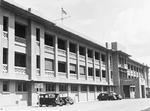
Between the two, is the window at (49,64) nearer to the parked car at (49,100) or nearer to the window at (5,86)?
the parked car at (49,100)

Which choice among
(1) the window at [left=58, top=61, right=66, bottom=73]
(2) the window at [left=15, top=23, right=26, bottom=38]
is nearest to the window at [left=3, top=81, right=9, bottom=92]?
(2) the window at [left=15, top=23, right=26, bottom=38]

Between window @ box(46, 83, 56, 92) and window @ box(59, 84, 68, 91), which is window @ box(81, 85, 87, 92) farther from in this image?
window @ box(46, 83, 56, 92)

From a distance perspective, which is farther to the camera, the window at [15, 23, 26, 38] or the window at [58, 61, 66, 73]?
the window at [58, 61, 66, 73]

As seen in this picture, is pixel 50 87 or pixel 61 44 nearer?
pixel 50 87

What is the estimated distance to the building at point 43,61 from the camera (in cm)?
3036

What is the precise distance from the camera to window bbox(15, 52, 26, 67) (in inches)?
1284

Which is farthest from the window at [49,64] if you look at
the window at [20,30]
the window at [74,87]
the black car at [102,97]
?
the black car at [102,97]

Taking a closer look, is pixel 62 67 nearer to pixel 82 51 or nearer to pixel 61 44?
pixel 61 44

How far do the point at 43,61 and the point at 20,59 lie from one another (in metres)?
3.81

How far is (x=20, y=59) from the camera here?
33.2 metres

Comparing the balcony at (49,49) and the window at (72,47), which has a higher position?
the window at (72,47)

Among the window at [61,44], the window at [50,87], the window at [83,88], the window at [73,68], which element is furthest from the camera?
the window at [83,88]

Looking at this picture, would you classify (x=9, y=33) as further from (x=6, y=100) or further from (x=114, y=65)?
(x=114, y=65)

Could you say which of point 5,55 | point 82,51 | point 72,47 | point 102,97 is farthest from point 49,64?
point 102,97
